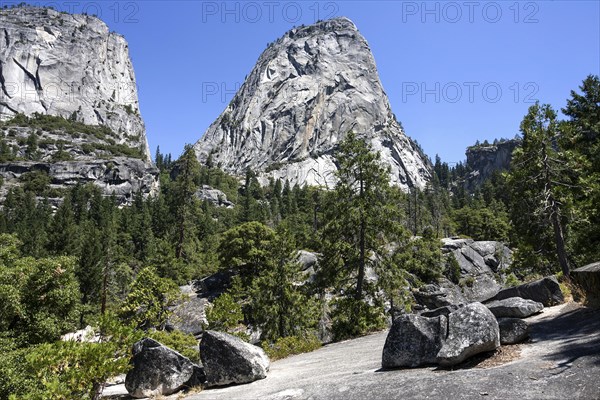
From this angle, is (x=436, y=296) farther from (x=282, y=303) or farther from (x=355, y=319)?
(x=355, y=319)

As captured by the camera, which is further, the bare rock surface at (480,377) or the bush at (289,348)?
the bush at (289,348)

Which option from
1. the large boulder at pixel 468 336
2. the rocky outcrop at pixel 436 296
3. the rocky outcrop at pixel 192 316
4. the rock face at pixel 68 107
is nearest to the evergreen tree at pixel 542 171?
the large boulder at pixel 468 336

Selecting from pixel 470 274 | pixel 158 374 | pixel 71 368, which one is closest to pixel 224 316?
pixel 158 374

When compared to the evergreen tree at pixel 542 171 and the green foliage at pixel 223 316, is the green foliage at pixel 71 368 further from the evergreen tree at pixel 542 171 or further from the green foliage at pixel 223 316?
the evergreen tree at pixel 542 171

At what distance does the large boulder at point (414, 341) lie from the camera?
8398mm

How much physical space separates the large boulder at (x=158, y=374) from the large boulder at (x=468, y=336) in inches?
271

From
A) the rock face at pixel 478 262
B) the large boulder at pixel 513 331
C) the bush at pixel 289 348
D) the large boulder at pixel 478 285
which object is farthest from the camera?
the rock face at pixel 478 262

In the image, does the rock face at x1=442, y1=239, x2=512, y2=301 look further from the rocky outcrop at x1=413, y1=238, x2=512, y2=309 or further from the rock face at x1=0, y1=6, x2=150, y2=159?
the rock face at x1=0, y1=6, x2=150, y2=159

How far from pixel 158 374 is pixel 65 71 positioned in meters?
197

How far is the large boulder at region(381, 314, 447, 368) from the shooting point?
840 cm

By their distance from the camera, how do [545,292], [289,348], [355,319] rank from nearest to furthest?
[545,292] < [289,348] < [355,319]

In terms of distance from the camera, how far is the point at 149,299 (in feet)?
68.6

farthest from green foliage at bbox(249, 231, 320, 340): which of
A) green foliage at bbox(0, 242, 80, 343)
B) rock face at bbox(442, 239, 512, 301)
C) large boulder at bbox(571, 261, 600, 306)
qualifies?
rock face at bbox(442, 239, 512, 301)

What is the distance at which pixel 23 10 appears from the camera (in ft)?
587
